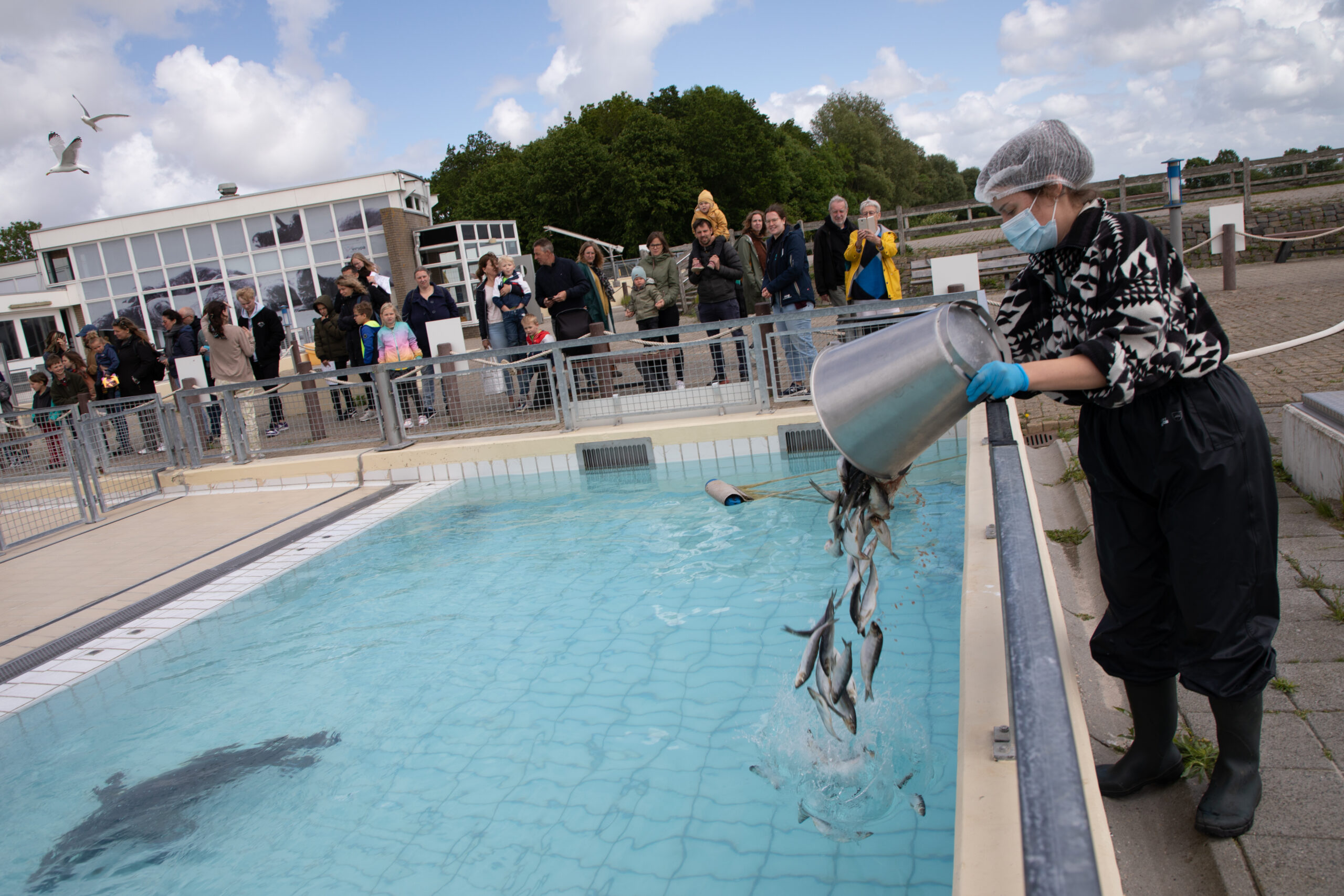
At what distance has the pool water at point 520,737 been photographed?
8.97 feet

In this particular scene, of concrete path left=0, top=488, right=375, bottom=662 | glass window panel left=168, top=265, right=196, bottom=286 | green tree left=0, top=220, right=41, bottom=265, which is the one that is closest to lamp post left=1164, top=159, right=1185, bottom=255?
concrete path left=0, top=488, right=375, bottom=662

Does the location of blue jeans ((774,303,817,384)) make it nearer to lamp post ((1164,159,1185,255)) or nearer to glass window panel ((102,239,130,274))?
lamp post ((1164,159,1185,255))

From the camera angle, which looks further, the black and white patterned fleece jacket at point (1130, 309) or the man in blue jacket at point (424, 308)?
the man in blue jacket at point (424, 308)

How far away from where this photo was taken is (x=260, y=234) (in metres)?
20.9

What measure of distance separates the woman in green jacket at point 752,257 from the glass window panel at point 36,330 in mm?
A: 25004

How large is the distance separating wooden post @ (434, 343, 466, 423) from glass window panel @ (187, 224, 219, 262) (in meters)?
16.3

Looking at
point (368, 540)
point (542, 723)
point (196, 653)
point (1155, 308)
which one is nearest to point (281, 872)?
point (542, 723)

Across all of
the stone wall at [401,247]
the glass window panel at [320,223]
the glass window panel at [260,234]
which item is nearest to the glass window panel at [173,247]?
the glass window panel at [260,234]

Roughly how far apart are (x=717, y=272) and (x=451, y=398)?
3054mm

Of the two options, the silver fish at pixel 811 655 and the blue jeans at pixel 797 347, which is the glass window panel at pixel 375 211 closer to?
the blue jeans at pixel 797 347

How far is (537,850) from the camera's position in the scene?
2.80 metres

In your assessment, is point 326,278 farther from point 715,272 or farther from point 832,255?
point 832,255

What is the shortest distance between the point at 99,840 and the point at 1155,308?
3.97 m

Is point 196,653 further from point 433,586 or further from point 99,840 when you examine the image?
point 99,840
